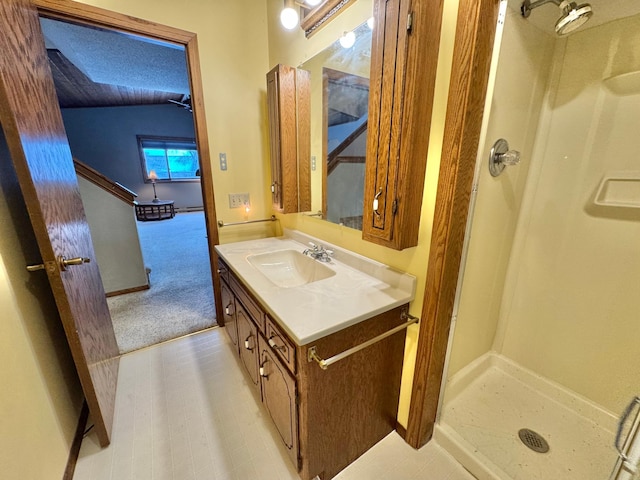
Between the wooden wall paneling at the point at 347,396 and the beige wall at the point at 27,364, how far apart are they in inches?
37.0

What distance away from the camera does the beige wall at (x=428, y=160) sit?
932 mm

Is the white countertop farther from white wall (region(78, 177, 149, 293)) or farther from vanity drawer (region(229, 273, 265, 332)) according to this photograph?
white wall (region(78, 177, 149, 293))

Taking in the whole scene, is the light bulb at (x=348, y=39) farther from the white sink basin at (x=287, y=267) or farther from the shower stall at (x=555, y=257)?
the white sink basin at (x=287, y=267)

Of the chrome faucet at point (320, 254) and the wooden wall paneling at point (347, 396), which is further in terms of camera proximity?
the chrome faucet at point (320, 254)

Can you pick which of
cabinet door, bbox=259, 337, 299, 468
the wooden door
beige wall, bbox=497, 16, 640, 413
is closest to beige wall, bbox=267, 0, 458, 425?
cabinet door, bbox=259, 337, 299, 468

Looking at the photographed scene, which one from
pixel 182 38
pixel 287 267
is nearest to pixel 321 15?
pixel 182 38

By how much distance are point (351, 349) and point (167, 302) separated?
7.90ft

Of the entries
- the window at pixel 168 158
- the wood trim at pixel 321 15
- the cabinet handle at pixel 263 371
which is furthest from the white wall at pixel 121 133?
the cabinet handle at pixel 263 371

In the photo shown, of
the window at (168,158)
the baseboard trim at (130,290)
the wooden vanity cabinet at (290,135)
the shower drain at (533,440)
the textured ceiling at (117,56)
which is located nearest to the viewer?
the shower drain at (533,440)

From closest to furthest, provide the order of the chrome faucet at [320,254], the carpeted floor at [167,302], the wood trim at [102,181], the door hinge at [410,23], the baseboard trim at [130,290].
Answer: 1. the door hinge at [410,23]
2. the chrome faucet at [320,254]
3. the carpeted floor at [167,302]
4. the wood trim at [102,181]
5. the baseboard trim at [130,290]

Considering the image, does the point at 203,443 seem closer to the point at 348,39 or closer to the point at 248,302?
the point at 248,302

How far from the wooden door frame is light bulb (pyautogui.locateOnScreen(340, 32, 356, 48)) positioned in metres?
1.05

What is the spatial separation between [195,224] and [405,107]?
6.56 metres

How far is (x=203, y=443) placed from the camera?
4.27ft
